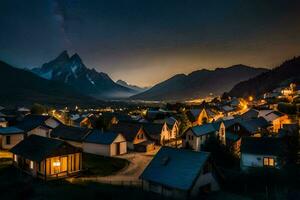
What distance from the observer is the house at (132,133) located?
57.5 m

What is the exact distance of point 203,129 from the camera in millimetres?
57781

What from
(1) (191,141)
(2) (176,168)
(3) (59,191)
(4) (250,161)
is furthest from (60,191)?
(1) (191,141)

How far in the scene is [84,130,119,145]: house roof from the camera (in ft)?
167

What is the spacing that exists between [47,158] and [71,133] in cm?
2456

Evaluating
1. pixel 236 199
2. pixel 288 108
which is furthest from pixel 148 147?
pixel 288 108

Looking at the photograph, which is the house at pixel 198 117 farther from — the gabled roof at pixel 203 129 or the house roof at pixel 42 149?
the house roof at pixel 42 149

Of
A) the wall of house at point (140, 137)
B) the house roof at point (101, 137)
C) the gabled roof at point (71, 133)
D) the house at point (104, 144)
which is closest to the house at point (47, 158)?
the house at point (104, 144)

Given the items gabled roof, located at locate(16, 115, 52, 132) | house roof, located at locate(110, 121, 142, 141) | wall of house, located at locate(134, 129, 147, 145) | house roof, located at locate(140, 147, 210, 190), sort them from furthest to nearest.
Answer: gabled roof, located at locate(16, 115, 52, 132), house roof, located at locate(110, 121, 142, 141), wall of house, located at locate(134, 129, 147, 145), house roof, located at locate(140, 147, 210, 190)

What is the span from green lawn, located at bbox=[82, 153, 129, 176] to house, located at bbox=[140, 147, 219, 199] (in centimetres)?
1117

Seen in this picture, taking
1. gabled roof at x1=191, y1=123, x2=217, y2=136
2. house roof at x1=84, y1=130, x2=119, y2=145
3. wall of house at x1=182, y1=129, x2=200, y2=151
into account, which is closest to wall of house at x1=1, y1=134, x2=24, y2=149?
house roof at x1=84, y1=130, x2=119, y2=145

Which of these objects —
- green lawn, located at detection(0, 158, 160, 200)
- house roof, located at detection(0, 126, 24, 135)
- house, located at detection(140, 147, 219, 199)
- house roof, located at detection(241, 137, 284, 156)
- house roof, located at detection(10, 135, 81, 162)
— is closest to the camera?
green lawn, located at detection(0, 158, 160, 200)

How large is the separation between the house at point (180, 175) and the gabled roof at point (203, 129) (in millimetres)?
25560

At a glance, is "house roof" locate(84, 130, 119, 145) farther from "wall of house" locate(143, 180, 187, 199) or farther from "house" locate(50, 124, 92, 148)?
"wall of house" locate(143, 180, 187, 199)

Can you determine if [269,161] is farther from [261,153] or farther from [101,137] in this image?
[101,137]
